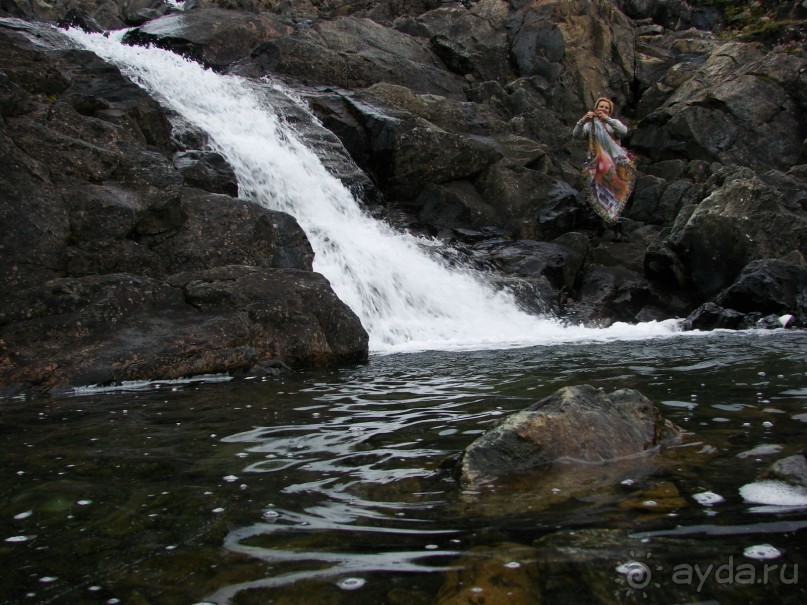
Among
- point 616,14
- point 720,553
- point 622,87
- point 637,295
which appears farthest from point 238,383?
point 616,14

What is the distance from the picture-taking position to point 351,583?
11.8ft

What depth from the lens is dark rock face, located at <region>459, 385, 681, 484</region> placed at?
533cm

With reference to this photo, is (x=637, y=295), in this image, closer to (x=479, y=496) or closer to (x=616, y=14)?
(x=479, y=496)

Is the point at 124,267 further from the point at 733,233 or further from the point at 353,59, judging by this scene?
the point at 353,59

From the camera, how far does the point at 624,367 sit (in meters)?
11.3

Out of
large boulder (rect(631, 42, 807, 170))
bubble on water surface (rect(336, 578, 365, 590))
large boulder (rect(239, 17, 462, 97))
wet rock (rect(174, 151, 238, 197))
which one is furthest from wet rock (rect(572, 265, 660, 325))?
bubble on water surface (rect(336, 578, 365, 590))

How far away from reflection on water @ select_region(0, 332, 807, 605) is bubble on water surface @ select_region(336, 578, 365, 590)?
0.01 m

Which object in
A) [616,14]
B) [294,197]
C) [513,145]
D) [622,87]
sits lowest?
[294,197]

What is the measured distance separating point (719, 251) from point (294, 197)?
14.1 meters

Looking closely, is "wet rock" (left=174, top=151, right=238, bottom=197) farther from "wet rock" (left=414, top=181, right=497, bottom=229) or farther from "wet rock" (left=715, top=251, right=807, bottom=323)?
"wet rock" (left=715, top=251, right=807, bottom=323)

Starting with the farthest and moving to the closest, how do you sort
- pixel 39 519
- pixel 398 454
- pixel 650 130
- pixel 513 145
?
pixel 650 130, pixel 513 145, pixel 398 454, pixel 39 519

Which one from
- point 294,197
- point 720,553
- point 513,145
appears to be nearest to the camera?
point 720,553

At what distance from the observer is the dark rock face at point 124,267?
35.4 ft
